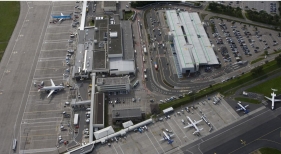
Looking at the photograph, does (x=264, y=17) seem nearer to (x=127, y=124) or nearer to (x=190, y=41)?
(x=190, y=41)

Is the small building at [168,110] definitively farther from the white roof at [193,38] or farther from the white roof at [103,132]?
the white roof at [193,38]

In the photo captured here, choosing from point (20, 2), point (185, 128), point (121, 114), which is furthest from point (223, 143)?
point (20, 2)

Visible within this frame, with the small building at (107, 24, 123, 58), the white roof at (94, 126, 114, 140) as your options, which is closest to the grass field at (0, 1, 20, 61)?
the small building at (107, 24, 123, 58)

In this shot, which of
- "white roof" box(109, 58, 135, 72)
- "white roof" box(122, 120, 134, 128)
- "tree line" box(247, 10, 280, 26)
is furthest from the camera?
"tree line" box(247, 10, 280, 26)

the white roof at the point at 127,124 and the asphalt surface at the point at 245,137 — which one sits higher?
the white roof at the point at 127,124

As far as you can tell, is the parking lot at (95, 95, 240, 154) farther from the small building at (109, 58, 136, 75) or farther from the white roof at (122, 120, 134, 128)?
the small building at (109, 58, 136, 75)

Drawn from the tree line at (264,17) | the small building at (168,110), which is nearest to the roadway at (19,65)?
the small building at (168,110)
